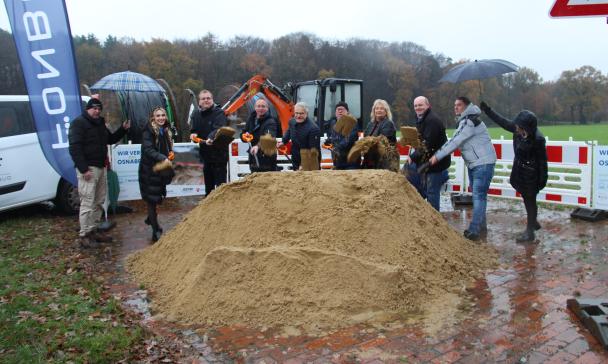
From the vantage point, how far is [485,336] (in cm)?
384

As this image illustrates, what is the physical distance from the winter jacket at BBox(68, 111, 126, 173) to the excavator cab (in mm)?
8312

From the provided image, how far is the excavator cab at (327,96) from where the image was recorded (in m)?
15.0

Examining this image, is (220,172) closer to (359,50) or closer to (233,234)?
(233,234)

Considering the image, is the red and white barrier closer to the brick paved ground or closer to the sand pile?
the brick paved ground

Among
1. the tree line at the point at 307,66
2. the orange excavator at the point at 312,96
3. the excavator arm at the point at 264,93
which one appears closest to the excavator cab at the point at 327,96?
the orange excavator at the point at 312,96

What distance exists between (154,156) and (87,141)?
947 millimetres

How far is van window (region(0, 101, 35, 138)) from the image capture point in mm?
8430

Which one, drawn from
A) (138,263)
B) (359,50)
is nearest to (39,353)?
(138,263)

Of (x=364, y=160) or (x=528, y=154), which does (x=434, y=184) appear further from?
(x=528, y=154)

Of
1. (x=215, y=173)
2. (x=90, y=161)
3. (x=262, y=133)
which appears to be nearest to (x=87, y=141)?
(x=90, y=161)

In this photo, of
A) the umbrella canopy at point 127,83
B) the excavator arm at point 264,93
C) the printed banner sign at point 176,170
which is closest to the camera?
the printed banner sign at point 176,170

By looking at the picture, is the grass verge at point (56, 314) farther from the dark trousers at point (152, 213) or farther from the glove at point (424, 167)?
the glove at point (424, 167)

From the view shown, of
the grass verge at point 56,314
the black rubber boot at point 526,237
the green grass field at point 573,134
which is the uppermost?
the grass verge at point 56,314

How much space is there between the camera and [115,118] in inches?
1008
